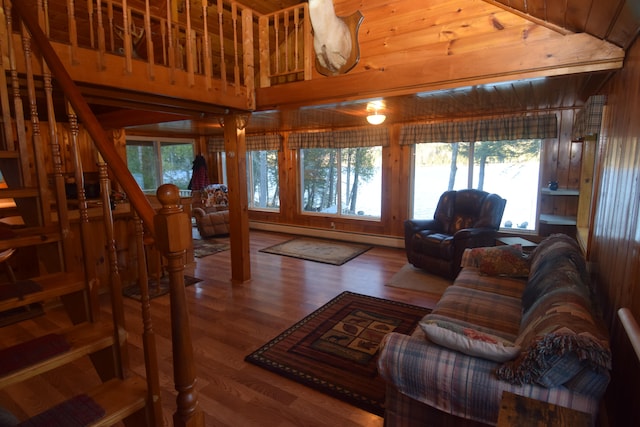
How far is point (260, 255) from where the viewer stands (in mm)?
5461

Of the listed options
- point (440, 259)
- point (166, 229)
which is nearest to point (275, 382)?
point (166, 229)

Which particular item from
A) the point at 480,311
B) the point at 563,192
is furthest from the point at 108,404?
the point at 563,192

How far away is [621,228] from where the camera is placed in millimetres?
1896


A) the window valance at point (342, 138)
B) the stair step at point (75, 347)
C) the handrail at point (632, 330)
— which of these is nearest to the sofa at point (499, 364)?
the handrail at point (632, 330)

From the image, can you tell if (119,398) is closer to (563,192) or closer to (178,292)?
(178,292)

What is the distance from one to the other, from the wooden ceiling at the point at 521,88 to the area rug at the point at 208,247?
233 centimetres

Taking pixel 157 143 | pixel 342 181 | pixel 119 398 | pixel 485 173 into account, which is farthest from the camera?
pixel 157 143

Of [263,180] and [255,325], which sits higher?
[263,180]

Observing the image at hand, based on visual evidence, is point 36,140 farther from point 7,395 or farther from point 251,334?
point 251,334

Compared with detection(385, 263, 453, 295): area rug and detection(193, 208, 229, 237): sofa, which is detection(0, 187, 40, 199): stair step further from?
detection(193, 208, 229, 237): sofa

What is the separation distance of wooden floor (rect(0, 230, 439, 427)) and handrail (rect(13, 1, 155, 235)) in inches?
56.2

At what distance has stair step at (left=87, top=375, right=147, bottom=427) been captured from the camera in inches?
47.2

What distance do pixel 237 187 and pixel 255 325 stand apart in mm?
1582

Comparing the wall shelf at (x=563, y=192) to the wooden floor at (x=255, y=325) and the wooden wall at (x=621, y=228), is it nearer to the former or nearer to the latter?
the wooden wall at (x=621, y=228)
